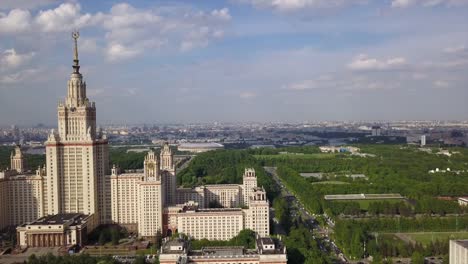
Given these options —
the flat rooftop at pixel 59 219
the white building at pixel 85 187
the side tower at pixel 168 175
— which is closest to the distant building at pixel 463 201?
the white building at pixel 85 187

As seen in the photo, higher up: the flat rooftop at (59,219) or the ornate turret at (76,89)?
the ornate turret at (76,89)

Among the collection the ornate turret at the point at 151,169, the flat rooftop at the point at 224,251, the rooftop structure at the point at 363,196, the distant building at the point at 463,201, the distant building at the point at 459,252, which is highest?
the ornate turret at the point at 151,169

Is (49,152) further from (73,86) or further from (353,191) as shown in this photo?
(353,191)

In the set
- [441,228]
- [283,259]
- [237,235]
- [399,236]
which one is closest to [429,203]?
[441,228]

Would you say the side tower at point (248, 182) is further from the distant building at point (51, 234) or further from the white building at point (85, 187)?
the distant building at point (51, 234)

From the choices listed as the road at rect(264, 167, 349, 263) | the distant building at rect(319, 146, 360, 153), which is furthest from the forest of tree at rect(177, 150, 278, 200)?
the distant building at rect(319, 146, 360, 153)

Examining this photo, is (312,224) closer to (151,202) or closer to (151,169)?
(151,202)

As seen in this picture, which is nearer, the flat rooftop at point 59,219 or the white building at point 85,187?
the flat rooftop at point 59,219
